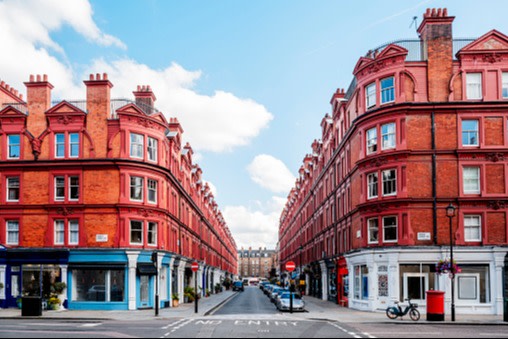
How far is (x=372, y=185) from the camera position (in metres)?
39.5

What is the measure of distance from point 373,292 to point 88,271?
18.8 metres

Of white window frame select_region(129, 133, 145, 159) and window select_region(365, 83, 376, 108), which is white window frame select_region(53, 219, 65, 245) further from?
window select_region(365, 83, 376, 108)

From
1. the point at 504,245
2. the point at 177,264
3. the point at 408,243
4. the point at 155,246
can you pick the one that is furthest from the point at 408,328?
the point at 177,264

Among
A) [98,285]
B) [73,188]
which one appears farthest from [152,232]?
[73,188]

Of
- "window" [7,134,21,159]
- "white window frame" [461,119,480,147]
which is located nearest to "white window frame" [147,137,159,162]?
"window" [7,134,21,159]

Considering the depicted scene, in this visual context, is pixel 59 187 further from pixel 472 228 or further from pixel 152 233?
pixel 472 228

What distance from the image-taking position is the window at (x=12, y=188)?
42.0m

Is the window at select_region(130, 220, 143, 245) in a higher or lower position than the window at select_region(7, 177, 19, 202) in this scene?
lower

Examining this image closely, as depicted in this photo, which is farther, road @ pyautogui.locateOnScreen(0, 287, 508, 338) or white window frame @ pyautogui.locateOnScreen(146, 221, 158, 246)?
white window frame @ pyautogui.locateOnScreen(146, 221, 158, 246)

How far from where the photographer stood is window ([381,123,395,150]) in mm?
38312

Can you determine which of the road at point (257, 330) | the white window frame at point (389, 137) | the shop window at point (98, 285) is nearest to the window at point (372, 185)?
the white window frame at point (389, 137)

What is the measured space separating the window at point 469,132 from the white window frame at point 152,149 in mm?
21102

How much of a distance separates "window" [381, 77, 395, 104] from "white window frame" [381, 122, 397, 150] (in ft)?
5.29

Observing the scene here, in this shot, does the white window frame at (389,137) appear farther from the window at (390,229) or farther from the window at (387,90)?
the window at (390,229)
